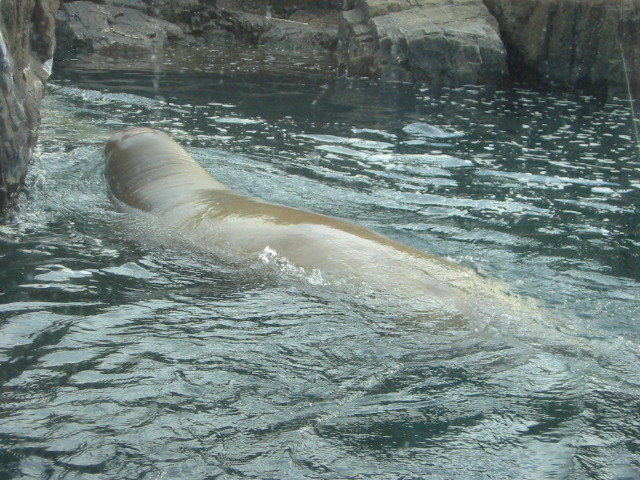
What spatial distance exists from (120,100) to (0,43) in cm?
570

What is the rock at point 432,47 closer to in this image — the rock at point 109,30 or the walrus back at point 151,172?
the rock at point 109,30

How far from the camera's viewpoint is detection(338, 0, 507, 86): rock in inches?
537

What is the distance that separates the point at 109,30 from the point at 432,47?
7040 mm

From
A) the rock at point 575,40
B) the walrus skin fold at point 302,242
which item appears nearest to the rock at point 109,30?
the rock at point 575,40

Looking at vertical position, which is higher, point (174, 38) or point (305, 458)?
point (174, 38)

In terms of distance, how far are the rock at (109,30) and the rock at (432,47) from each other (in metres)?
4.80

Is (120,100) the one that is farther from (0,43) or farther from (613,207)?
(613,207)

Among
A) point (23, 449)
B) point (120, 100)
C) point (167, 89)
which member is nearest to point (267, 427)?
point (23, 449)

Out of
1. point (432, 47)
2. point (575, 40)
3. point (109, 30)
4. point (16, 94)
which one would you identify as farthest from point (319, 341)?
point (109, 30)

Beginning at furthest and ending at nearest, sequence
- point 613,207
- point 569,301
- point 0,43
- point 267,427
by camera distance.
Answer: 1. point 613,207
2. point 0,43
3. point 569,301
4. point 267,427

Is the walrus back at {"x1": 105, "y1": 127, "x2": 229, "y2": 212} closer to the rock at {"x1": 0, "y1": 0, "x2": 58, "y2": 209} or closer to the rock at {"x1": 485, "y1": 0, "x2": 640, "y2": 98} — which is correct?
the rock at {"x1": 0, "y1": 0, "x2": 58, "y2": 209}

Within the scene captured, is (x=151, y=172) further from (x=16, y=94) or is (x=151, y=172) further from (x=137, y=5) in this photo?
(x=137, y=5)

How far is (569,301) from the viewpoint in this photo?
15.5 ft

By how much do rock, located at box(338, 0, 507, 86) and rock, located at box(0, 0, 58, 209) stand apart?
7.87 meters
